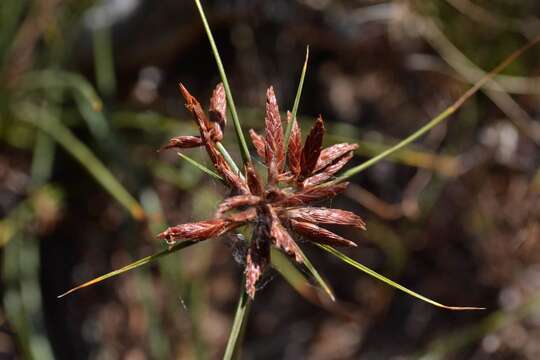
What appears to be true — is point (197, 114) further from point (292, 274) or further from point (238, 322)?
point (292, 274)

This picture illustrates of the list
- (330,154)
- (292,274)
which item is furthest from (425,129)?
(292,274)

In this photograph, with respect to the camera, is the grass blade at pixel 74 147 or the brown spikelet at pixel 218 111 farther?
the grass blade at pixel 74 147

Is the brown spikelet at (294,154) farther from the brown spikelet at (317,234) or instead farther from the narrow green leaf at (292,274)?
the narrow green leaf at (292,274)

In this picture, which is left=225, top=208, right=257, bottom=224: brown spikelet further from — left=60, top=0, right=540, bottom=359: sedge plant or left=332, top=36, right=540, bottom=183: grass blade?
left=332, top=36, right=540, bottom=183: grass blade

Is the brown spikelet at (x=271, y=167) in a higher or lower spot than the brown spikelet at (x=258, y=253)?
higher

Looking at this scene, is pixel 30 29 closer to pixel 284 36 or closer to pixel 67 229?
pixel 67 229

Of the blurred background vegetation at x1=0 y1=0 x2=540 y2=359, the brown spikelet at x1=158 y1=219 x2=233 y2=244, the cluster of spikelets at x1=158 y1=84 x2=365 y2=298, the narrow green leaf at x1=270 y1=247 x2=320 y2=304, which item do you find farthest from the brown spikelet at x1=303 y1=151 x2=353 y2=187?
the blurred background vegetation at x1=0 y1=0 x2=540 y2=359

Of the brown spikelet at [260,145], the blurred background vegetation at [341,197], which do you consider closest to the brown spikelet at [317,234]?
the brown spikelet at [260,145]

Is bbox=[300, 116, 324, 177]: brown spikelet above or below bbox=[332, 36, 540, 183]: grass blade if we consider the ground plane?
above

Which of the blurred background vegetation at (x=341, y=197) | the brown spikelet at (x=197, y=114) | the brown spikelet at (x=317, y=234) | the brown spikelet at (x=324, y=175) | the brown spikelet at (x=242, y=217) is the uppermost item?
the brown spikelet at (x=197, y=114)
